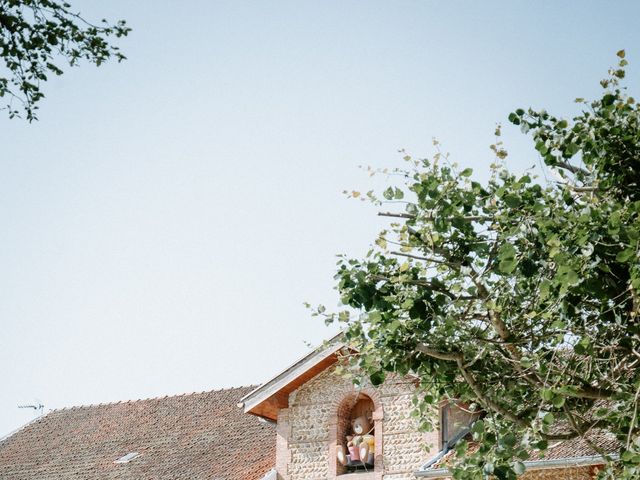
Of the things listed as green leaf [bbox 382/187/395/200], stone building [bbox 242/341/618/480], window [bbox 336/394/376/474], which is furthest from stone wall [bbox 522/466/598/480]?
green leaf [bbox 382/187/395/200]

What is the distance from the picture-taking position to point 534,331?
9.61 meters

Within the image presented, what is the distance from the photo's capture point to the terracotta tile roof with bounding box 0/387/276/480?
18609mm

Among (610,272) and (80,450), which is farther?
(80,450)

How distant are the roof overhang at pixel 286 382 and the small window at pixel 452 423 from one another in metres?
2.33

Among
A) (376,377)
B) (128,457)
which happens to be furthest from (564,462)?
(128,457)

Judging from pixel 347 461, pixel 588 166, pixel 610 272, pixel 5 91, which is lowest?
pixel 347 461

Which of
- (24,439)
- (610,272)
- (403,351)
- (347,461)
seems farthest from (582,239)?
(24,439)

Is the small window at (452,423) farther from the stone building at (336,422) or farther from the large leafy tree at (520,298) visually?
the large leafy tree at (520,298)

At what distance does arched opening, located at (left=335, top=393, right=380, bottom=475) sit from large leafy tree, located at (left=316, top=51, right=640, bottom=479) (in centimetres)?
712

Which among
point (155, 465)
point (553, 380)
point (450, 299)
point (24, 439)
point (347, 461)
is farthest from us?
point (24, 439)

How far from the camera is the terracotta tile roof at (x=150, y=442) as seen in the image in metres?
18.6

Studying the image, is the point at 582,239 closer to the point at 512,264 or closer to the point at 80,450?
the point at 512,264

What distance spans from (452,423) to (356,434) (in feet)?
6.51

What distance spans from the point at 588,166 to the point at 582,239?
154 cm
